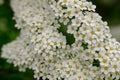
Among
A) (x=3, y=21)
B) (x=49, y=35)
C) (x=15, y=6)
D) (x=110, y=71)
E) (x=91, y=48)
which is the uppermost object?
(x=3, y=21)

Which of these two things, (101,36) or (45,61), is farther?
(45,61)

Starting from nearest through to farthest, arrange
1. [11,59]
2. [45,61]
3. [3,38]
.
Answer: [45,61], [11,59], [3,38]

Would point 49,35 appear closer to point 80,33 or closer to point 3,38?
point 80,33

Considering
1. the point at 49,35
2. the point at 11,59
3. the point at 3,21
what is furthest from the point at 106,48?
the point at 3,21

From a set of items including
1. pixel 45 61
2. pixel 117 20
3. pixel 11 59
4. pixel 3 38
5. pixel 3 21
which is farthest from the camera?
pixel 117 20

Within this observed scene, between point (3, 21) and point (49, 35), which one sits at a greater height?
point (3, 21)

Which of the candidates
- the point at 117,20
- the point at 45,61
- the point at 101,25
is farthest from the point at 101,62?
the point at 117,20
